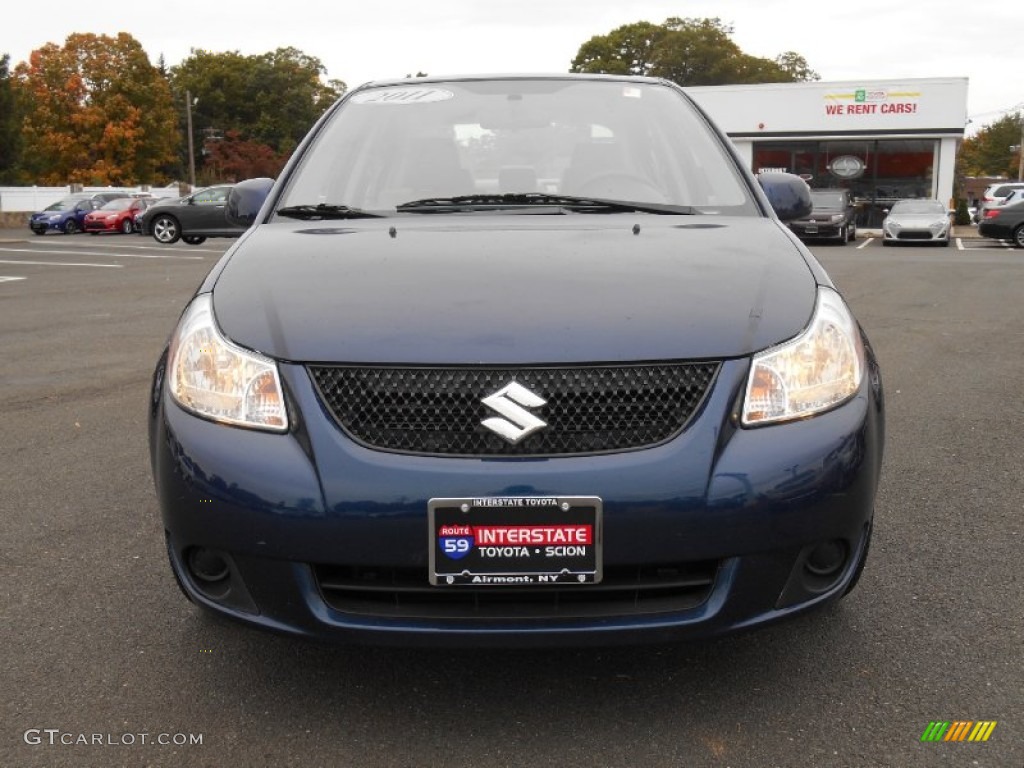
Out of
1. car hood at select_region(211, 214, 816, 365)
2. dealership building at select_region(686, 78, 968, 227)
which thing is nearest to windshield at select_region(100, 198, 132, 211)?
dealership building at select_region(686, 78, 968, 227)

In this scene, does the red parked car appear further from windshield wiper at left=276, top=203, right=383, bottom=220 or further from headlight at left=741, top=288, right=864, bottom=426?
headlight at left=741, top=288, right=864, bottom=426

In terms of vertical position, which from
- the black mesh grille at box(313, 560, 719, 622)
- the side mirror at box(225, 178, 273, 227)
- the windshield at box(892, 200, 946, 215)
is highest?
the side mirror at box(225, 178, 273, 227)

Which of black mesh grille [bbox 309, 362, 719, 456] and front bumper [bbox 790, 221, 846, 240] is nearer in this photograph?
black mesh grille [bbox 309, 362, 719, 456]

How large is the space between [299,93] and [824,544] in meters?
94.2

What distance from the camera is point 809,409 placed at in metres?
2.25

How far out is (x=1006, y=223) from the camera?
23.4 m

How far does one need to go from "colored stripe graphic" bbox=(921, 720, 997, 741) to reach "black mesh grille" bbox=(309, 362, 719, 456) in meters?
0.86

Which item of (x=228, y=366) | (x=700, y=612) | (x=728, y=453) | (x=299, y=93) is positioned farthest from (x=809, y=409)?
(x=299, y=93)

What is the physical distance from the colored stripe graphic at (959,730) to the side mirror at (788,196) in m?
1.81

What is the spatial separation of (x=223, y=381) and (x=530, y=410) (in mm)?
692

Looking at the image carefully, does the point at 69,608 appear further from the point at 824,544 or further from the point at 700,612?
the point at 824,544

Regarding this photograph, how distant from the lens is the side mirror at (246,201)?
3.59 m

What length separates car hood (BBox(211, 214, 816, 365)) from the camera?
7.29 ft

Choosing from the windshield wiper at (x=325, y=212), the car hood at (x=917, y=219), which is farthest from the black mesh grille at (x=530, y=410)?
the car hood at (x=917, y=219)
